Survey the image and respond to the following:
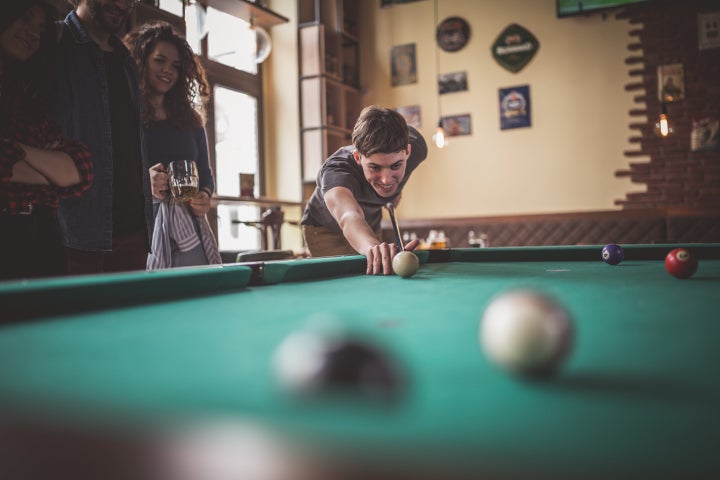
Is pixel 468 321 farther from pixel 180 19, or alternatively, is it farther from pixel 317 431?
pixel 180 19

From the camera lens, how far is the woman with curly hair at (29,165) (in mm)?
1549

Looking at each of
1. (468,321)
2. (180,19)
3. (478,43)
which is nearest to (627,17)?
(478,43)

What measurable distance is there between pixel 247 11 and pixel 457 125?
2615 millimetres

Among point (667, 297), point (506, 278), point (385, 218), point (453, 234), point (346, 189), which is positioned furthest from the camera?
point (385, 218)

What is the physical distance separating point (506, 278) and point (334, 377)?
126 centimetres

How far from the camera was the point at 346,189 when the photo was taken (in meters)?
2.62

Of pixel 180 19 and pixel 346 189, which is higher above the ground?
pixel 180 19

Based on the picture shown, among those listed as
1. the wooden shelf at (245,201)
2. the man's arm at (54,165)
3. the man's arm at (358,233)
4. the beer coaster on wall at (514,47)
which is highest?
the beer coaster on wall at (514,47)

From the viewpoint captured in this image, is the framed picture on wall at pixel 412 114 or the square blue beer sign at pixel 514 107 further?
the framed picture on wall at pixel 412 114

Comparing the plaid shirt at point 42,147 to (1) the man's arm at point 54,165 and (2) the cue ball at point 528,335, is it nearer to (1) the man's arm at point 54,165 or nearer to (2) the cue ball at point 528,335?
(1) the man's arm at point 54,165

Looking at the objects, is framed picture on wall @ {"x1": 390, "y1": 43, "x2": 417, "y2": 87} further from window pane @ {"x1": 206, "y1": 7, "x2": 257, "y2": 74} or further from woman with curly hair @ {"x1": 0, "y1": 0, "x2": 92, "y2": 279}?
woman with curly hair @ {"x1": 0, "y1": 0, "x2": 92, "y2": 279}

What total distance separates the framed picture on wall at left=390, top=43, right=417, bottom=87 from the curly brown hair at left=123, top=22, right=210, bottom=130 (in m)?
4.42

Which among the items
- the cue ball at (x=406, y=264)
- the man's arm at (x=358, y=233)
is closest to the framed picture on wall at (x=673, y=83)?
the man's arm at (x=358, y=233)

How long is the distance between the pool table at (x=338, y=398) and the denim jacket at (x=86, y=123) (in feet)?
3.32
